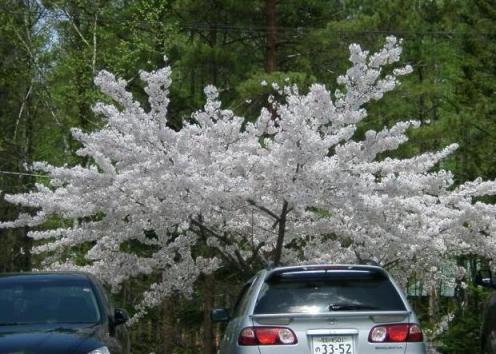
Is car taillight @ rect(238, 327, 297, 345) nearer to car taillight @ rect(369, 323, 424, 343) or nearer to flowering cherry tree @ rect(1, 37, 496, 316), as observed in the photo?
car taillight @ rect(369, 323, 424, 343)

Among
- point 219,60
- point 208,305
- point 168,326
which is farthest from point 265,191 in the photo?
point 219,60

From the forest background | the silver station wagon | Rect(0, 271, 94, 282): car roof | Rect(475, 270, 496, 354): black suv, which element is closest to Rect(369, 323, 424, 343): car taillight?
the silver station wagon

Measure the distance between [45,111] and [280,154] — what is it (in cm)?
2482

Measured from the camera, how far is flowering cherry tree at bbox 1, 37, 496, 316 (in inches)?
596

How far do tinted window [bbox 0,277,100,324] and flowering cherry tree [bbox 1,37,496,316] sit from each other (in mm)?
3872

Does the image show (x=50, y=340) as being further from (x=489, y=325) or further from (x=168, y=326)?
(x=168, y=326)

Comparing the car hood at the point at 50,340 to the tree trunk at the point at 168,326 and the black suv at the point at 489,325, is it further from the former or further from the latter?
the tree trunk at the point at 168,326

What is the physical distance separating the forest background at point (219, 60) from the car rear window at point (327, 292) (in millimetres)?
14677

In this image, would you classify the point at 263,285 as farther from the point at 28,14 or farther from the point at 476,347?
the point at 28,14

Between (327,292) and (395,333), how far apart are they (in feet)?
2.52

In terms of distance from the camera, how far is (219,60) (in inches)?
1203

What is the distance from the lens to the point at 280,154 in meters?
14.8

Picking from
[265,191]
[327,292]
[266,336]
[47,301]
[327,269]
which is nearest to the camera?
[266,336]

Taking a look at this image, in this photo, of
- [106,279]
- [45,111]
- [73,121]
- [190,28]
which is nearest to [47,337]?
[106,279]
